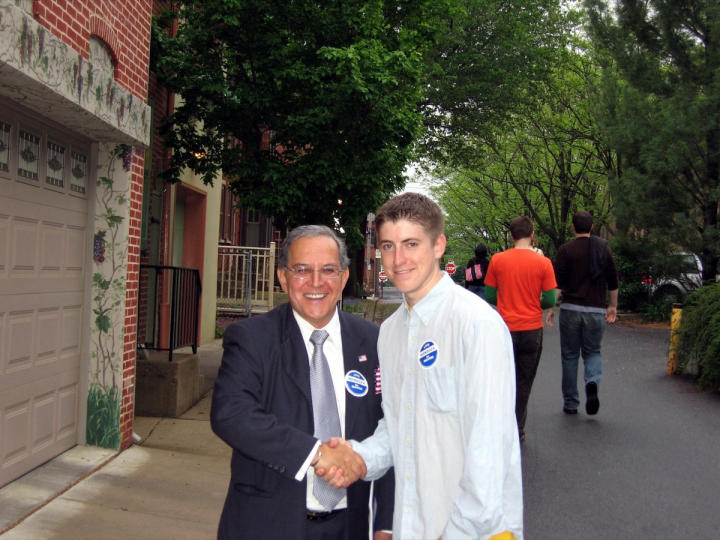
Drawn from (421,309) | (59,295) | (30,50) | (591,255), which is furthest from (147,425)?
(421,309)

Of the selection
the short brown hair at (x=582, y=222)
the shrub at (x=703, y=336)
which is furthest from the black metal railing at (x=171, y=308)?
the shrub at (x=703, y=336)

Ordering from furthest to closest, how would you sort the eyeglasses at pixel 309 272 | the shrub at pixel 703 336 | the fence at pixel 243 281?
the fence at pixel 243 281
the shrub at pixel 703 336
the eyeglasses at pixel 309 272

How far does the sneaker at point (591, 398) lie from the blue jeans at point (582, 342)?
5 cm

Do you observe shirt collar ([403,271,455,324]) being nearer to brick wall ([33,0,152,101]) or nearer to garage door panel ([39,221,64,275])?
brick wall ([33,0,152,101])

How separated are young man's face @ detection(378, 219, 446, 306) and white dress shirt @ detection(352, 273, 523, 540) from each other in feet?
0.17

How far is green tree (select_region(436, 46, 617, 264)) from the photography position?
2933 cm

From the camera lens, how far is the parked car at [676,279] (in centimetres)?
1891

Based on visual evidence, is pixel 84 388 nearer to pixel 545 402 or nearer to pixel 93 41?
pixel 93 41

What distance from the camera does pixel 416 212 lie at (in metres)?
Answer: 2.48

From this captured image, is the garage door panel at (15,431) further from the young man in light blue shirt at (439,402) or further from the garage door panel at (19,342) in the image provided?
the young man in light blue shirt at (439,402)

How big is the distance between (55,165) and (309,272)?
3.67 metres

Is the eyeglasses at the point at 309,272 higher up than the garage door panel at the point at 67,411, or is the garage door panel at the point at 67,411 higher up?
the eyeglasses at the point at 309,272

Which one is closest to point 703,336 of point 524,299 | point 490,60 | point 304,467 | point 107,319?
point 524,299

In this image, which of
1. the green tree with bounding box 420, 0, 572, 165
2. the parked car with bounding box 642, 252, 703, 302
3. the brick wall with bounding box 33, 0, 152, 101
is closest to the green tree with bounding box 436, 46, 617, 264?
the green tree with bounding box 420, 0, 572, 165
